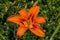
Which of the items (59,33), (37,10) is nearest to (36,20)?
(37,10)

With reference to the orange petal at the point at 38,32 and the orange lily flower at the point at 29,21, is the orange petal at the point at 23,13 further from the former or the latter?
the orange petal at the point at 38,32

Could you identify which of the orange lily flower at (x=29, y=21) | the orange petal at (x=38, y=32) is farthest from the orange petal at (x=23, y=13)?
the orange petal at (x=38, y=32)

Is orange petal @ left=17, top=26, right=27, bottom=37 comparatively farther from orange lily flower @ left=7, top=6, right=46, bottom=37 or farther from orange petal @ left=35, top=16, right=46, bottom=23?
orange petal @ left=35, top=16, right=46, bottom=23

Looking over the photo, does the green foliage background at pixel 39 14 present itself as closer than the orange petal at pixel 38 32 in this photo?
No

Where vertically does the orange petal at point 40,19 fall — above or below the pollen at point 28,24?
above

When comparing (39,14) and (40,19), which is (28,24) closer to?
(40,19)

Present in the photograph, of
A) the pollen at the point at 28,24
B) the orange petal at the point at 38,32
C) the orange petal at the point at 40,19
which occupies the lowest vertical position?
the orange petal at the point at 38,32
